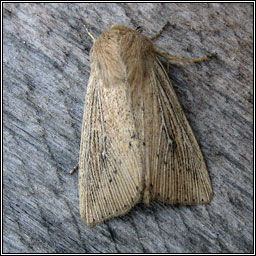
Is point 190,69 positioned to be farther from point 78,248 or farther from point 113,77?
point 78,248

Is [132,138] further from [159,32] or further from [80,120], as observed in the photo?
[159,32]

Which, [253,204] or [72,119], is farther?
[72,119]

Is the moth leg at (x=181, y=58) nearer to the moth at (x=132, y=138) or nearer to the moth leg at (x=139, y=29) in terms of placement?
the moth at (x=132, y=138)

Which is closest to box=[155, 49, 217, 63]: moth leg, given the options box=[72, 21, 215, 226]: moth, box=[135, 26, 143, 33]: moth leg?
box=[72, 21, 215, 226]: moth

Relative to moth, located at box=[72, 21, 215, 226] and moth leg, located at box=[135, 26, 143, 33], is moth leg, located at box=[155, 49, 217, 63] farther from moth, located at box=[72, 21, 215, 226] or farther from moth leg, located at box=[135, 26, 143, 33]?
moth leg, located at box=[135, 26, 143, 33]

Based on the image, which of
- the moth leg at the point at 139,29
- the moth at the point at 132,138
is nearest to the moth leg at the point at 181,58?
the moth at the point at 132,138

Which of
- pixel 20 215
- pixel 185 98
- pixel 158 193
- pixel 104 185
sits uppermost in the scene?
pixel 185 98

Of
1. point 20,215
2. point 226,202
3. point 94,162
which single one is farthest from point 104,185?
point 226,202
